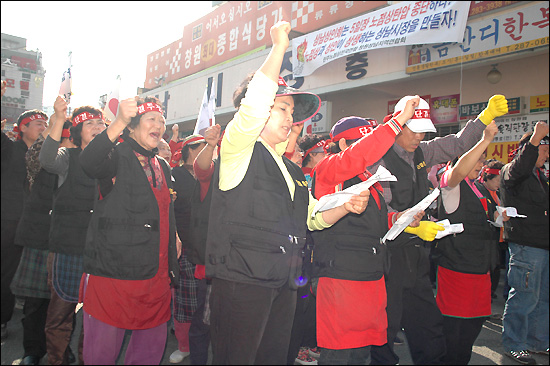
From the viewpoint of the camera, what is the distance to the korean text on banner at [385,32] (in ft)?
25.0

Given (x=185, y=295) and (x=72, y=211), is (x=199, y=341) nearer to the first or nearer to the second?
(x=185, y=295)

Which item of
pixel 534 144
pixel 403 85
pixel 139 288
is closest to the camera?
pixel 139 288

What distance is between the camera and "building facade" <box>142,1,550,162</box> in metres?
7.43

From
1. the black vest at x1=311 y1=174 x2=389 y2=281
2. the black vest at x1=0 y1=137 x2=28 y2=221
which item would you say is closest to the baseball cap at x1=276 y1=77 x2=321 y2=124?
the black vest at x1=311 y1=174 x2=389 y2=281

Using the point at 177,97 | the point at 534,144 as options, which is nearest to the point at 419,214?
the point at 534,144

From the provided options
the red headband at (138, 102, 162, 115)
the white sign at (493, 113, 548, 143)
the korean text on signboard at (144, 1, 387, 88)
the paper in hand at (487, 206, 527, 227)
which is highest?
the korean text on signboard at (144, 1, 387, 88)

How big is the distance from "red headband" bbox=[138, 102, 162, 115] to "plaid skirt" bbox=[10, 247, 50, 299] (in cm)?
183

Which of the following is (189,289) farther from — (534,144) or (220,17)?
(220,17)

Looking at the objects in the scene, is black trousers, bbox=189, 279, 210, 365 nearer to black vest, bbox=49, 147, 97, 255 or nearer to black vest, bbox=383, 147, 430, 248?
black vest, bbox=49, 147, 97, 255

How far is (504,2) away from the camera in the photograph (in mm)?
7508

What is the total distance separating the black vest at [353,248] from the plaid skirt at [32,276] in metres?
2.41

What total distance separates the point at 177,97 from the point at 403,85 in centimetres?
1115

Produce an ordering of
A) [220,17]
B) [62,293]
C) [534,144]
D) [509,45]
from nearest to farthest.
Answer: [62,293], [534,144], [509,45], [220,17]

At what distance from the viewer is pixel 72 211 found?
127 inches
